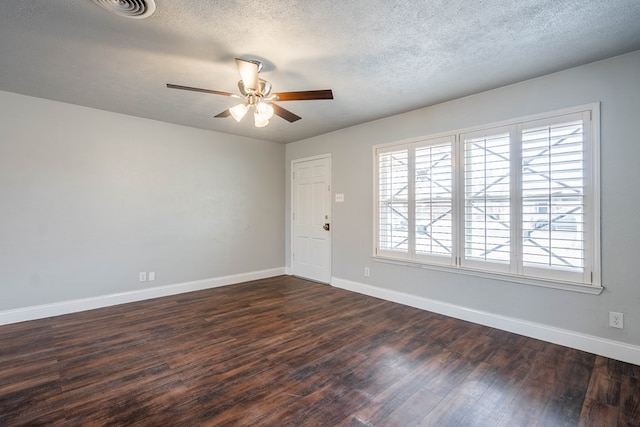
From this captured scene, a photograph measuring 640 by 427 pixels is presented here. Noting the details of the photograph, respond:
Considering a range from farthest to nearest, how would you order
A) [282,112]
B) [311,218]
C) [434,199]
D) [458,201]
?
[311,218], [434,199], [458,201], [282,112]

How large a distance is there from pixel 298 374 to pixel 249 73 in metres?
2.38

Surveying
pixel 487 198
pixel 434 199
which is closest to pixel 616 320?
pixel 487 198

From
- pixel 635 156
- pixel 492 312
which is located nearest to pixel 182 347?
pixel 492 312

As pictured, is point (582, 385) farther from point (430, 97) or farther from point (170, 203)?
point (170, 203)

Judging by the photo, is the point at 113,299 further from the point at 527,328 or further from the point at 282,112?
the point at 527,328

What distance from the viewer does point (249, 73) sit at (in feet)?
7.67

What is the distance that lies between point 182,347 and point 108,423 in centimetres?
100

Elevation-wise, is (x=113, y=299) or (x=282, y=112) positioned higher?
(x=282, y=112)

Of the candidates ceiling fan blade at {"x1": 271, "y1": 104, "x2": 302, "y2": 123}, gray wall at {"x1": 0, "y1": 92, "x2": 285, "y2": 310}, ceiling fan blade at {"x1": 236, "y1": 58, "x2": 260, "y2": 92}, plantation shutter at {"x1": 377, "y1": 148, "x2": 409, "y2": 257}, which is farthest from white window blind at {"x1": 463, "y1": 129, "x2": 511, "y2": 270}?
gray wall at {"x1": 0, "y1": 92, "x2": 285, "y2": 310}

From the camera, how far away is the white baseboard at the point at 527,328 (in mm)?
2502

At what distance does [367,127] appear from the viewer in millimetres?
4422

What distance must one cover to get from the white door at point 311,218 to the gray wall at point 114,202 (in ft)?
2.21

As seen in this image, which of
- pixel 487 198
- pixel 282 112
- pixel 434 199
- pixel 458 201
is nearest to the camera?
pixel 282 112

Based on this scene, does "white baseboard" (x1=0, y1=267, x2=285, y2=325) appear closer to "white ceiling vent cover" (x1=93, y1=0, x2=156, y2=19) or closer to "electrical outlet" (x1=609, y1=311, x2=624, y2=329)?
"white ceiling vent cover" (x1=93, y1=0, x2=156, y2=19)
